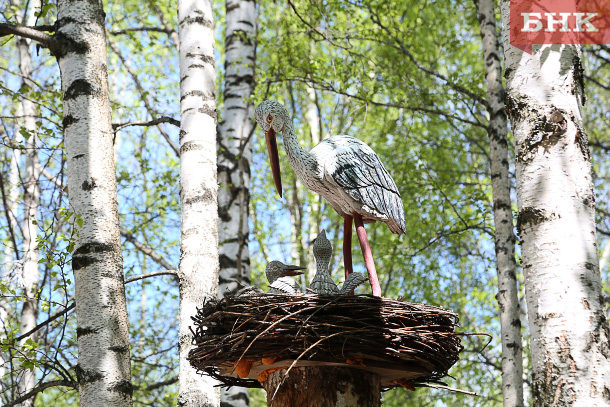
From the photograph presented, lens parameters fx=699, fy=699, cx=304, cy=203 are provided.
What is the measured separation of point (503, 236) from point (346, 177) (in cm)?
365

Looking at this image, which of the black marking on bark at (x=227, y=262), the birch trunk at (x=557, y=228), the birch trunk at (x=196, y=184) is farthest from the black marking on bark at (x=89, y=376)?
the black marking on bark at (x=227, y=262)

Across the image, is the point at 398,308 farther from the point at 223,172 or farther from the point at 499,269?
the point at 223,172

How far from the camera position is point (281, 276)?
363cm

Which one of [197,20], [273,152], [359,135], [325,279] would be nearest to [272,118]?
[273,152]

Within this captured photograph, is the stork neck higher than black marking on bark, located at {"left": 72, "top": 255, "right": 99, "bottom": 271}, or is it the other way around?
the stork neck

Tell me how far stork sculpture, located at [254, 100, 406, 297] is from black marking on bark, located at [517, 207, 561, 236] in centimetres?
67

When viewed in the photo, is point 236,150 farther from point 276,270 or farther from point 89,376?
point 89,376

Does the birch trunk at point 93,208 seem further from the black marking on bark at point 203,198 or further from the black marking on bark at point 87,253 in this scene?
the black marking on bark at point 203,198

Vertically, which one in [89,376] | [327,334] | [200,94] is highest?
[200,94]

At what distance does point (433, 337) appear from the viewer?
121 inches

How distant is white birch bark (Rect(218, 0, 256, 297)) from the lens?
672 centimetres

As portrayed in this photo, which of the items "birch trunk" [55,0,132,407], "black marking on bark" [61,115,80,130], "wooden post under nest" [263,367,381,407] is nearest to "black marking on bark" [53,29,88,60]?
"birch trunk" [55,0,132,407]

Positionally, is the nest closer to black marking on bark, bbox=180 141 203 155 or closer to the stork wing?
the stork wing

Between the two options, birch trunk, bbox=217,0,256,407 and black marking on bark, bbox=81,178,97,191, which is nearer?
black marking on bark, bbox=81,178,97,191
